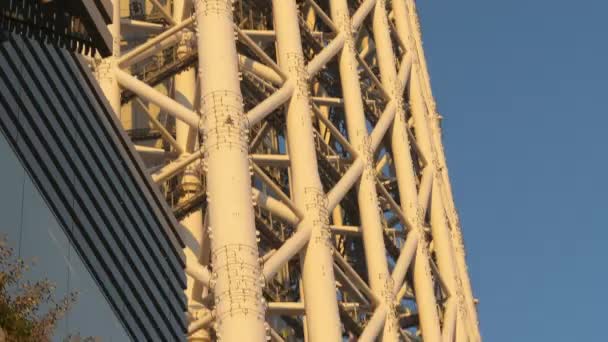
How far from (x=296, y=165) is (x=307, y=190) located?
2.27 feet

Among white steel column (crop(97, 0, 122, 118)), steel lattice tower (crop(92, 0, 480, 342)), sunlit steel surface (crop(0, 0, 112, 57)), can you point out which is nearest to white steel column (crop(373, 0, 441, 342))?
steel lattice tower (crop(92, 0, 480, 342))

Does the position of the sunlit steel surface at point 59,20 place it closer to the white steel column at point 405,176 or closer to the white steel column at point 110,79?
the white steel column at point 110,79

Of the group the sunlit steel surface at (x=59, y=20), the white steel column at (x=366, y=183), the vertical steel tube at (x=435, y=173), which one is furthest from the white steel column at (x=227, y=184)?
the vertical steel tube at (x=435, y=173)

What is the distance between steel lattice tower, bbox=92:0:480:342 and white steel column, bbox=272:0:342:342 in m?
0.04

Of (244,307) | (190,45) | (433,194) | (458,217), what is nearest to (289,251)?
(244,307)

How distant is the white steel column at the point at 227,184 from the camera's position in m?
30.5

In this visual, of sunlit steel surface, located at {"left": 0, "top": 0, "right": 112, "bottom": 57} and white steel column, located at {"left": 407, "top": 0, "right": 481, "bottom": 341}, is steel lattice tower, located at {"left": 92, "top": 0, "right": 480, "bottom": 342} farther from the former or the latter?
sunlit steel surface, located at {"left": 0, "top": 0, "right": 112, "bottom": 57}

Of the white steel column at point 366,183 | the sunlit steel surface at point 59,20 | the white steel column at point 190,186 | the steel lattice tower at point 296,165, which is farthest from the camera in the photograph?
the white steel column at point 366,183

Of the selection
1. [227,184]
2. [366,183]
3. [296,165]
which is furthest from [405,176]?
[227,184]

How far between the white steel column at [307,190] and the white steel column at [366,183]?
3.35m

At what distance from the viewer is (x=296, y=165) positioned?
36.3 m

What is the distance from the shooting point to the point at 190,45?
41.7 metres

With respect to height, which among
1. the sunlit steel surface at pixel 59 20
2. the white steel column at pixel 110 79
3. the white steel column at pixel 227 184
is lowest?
the sunlit steel surface at pixel 59 20

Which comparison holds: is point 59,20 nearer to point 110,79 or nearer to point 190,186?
point 110,79
